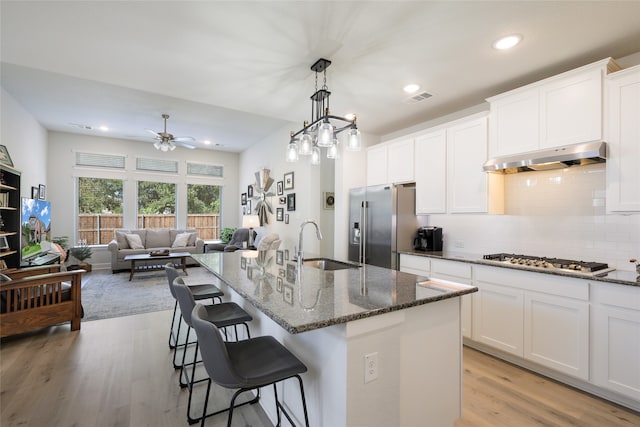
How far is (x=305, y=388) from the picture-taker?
158 centimetres

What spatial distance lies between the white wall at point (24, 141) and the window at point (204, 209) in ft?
→ 9.96

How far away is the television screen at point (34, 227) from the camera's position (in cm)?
434

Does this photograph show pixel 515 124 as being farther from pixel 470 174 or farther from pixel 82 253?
pixel 82 253

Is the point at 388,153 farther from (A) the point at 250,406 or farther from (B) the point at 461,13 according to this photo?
(A) the point at 250,406

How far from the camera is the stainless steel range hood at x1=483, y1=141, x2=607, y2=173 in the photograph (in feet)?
7.31

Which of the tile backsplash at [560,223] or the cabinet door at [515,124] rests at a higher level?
the cabinet door at [515,124]

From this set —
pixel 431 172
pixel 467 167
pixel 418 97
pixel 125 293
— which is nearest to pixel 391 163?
pixel 431 172

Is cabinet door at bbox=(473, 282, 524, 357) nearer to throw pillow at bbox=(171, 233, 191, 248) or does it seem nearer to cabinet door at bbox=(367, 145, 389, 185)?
cabinet door at bbox=(367, 145, 389, 185)

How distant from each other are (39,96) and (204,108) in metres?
2.42

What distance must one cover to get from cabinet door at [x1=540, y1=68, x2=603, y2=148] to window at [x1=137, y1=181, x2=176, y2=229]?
26.5 feet

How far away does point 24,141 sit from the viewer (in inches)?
203

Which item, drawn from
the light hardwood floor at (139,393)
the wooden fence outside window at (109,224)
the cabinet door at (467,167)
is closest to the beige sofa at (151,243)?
the wooden fence outside window at (109,224)

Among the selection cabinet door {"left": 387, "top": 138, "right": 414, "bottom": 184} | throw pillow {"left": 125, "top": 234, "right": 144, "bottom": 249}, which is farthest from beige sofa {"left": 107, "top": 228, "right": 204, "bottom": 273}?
cabinet door {"left": 387, "top": 138, "right": 414, "bottom": 184}

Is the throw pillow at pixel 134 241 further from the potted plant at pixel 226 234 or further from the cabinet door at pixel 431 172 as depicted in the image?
the cabinet door at pixel 431 172
